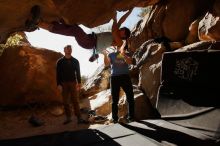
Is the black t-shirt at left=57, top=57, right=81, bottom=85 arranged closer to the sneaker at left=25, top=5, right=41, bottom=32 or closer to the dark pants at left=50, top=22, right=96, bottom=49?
the dark pants at left=50, top=22, right=96, bottom=49

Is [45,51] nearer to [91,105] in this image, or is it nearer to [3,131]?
[91,105]

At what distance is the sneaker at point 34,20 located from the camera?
Result: 22.8 feet

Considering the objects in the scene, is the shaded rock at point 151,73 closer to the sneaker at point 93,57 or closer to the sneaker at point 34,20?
the sneaker at point 93,57

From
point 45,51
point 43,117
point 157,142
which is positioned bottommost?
point 43,117

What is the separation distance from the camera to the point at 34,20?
7160mm

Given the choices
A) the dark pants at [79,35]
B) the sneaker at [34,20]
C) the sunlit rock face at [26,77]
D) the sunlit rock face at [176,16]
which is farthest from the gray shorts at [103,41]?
the sunlit rock face at [176,16]

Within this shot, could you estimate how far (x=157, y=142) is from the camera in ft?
13.4

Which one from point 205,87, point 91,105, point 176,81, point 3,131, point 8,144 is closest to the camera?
point 8,144

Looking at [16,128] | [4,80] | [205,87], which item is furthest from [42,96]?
[205,87]

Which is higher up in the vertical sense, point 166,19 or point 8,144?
point 166,19

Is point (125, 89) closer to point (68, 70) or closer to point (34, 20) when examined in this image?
point (68, 70)

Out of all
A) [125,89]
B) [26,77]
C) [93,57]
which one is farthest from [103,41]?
[26,77]

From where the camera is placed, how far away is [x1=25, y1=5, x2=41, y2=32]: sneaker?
695 centimetres

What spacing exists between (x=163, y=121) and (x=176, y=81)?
2.67 ft
